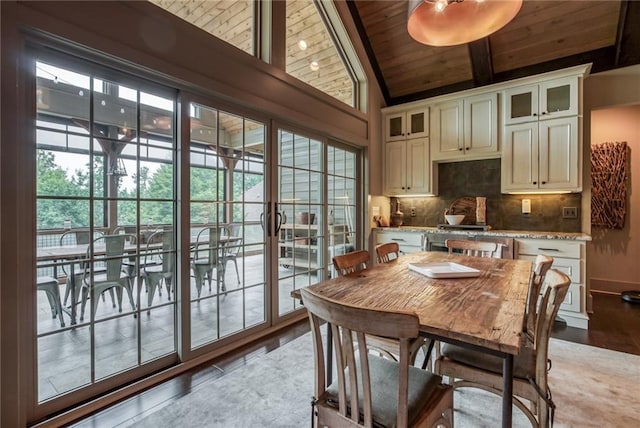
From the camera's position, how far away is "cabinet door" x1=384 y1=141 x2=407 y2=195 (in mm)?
4512

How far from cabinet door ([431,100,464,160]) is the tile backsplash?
0.33 metres

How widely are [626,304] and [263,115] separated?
191 inches

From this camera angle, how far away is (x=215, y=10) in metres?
2.47

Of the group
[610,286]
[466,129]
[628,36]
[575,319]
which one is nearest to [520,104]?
[466,129]

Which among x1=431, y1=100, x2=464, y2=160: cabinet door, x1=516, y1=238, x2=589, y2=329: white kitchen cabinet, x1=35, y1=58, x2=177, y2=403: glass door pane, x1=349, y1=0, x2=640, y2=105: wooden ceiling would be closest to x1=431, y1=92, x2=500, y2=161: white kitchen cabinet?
x1=431, y1=100, x2=464, y2=160: cabinet door

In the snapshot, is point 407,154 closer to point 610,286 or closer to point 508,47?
point 508,47

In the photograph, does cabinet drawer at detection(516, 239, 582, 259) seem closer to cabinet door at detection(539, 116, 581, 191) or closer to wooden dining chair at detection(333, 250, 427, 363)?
cabinet door at detection(539, 116, 581, 191)

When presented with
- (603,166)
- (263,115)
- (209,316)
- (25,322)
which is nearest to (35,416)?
(25,322)

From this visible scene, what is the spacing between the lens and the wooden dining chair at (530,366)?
1247 millimetres

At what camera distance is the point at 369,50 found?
4297 mm

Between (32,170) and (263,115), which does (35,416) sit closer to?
(32,170)

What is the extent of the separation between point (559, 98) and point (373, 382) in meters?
3.82

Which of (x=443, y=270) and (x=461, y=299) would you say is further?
(x=443, y=270)

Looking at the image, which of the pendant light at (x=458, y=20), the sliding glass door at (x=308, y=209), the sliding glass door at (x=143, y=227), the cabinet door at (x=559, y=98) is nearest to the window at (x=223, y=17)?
the sliding glass door at (x=143, y=227)
